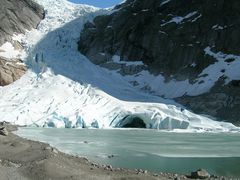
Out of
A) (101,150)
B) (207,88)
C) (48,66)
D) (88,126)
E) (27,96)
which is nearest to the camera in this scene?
(101,150)

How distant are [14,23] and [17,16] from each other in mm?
1814

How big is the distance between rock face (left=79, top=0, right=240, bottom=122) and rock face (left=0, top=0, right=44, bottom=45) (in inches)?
311

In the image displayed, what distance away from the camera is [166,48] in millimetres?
67812

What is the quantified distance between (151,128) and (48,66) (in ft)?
64.2

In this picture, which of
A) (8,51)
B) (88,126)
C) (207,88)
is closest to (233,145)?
(88,126)

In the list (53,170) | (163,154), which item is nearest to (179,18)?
(163,154)

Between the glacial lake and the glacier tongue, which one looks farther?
the glacier tongue

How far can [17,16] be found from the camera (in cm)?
7194

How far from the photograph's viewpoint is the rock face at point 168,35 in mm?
63969

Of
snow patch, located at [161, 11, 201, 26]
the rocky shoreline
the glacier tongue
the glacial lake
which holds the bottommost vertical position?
the glacial lake

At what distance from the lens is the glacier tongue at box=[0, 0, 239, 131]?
47562 millimetres

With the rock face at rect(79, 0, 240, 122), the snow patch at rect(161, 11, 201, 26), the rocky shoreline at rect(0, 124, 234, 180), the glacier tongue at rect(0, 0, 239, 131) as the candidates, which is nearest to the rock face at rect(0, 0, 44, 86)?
the glacier tongue at rect(0, 0, 239, 131)

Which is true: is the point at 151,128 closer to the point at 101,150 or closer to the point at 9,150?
the point at 101,150

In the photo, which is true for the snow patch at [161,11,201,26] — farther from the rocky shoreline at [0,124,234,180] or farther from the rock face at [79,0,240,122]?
the rocky shoreline at [0,124,234,180]
